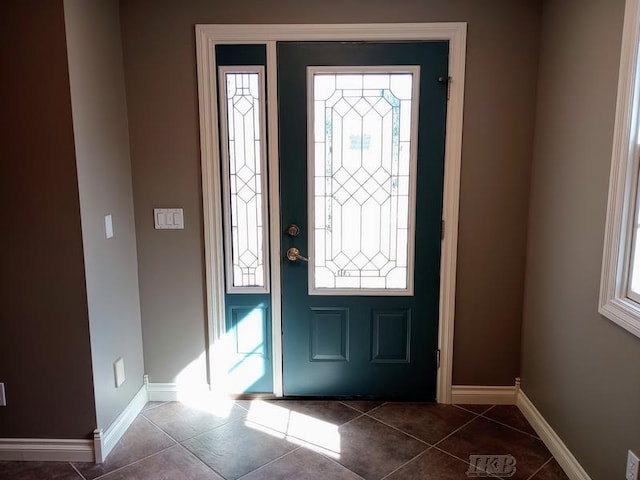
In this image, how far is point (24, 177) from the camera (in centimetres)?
207

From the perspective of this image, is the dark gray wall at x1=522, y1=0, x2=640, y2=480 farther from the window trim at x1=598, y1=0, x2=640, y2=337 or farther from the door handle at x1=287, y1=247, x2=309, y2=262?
the door handle at x1=287, y1=247, x2=309, y2=262

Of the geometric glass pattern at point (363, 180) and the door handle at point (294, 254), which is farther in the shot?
the door handle at point (294, 254)

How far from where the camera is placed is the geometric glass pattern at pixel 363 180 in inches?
99.7

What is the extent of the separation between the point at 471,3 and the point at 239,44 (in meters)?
1.25

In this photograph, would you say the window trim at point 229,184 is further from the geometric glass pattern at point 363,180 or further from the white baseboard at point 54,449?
the white baseboard at point 54,449

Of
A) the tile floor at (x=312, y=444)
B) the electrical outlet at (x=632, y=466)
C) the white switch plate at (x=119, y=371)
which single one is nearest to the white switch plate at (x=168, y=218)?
the white switch plate at (x=119, y=371)

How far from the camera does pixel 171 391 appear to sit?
2.83 m

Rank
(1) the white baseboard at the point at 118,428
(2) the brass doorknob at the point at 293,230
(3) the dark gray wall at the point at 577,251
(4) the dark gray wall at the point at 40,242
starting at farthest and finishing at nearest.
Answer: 1. (2) the brass doorknob at the point at 293,230
2. (1) the white baseboard at the point at 118,428
3. (4) the dark gray wall at the point at 40,242
4. (3) the dark gray wall at the point at 577,251

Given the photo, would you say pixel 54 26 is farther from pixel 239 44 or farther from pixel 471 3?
pixel 471 3

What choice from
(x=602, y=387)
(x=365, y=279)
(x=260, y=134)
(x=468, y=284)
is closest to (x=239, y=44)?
(x=260, y=134)

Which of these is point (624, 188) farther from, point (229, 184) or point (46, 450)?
point (46, 450)
